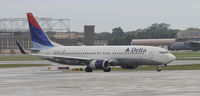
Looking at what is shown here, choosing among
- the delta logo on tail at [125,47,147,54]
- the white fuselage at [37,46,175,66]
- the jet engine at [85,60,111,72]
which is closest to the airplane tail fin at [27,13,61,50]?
the white fuselage at [37,46,175,66]

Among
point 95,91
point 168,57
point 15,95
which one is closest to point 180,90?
point 95,91

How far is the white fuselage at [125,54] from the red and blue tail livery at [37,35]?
1.31 metres

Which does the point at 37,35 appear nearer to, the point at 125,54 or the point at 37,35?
the point at 37,35

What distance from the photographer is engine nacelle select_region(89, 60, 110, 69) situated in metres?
59.6

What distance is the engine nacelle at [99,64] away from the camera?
5956cm

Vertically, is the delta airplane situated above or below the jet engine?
above

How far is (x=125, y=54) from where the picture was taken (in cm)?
6097

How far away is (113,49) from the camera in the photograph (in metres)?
62.0

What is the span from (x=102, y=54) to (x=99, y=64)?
3034 millimetres

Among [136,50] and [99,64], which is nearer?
[99,64]

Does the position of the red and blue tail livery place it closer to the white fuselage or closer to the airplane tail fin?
the airplane tail fin

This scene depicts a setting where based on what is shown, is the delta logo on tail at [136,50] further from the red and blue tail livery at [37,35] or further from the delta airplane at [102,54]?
the red and blue tail livery at [37,35]

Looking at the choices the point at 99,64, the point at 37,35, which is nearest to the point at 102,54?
the point at 99,64

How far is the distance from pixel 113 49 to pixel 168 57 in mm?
6565
